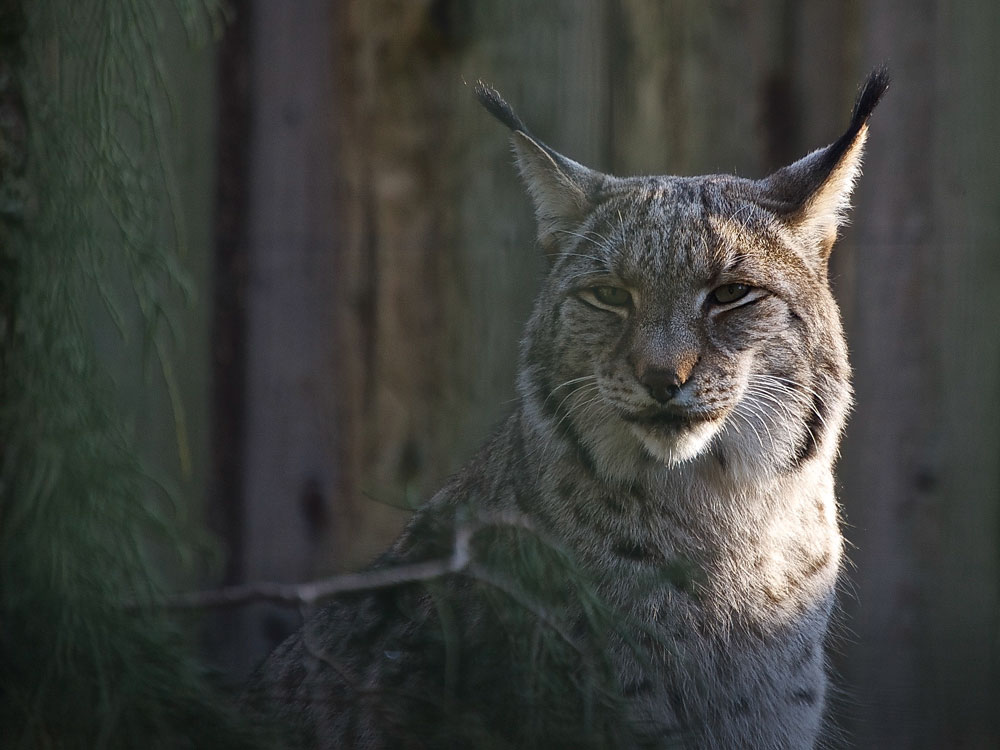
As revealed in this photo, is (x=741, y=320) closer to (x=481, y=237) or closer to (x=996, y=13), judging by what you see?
(x=481, y=237)

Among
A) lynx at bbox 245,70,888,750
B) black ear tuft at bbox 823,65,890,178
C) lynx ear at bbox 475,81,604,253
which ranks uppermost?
black ear tuft at bbox 823,65,890,178

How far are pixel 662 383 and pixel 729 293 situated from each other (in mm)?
363

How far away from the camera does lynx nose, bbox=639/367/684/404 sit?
8.65ft

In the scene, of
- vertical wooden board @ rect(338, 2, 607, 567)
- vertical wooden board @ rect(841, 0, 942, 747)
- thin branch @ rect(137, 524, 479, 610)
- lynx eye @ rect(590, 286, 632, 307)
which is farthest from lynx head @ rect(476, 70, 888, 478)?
thin branch @ rect(137, 524, 479, 610)

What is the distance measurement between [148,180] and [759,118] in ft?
8.58

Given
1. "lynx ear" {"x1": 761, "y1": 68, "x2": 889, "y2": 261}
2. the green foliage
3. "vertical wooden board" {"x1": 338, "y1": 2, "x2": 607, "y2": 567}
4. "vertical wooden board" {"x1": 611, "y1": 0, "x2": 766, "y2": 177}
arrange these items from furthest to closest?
"vertical wooden board" {"x1": 611, "y1": 0, "x2": 766, "y2": 177}
"vertical wooden board" {"x1": 338, "y1": 2, "x2": 607, "y2": 567}
"lynx ear" {"x1": 761, "y1": 68, "x2": 889, "y2": 261}
the green foliage

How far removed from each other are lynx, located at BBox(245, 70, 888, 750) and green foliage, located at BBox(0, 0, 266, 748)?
74 centimetres

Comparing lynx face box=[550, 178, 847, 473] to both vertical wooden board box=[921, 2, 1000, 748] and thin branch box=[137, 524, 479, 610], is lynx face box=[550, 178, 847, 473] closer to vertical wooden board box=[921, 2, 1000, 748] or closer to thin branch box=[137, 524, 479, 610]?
vertical wooden board box=[921, 2, 1000, 748]

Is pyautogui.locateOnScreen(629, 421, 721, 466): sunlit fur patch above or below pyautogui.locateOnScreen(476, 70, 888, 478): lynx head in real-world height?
below

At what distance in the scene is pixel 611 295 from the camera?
2951 millimetres

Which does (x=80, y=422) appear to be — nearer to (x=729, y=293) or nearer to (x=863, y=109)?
(x=729, y=293)

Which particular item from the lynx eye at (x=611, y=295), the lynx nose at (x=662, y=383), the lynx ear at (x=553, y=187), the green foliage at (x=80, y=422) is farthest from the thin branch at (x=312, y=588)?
the lynx ear at (x=553, y=187)

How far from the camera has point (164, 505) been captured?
12.3ft

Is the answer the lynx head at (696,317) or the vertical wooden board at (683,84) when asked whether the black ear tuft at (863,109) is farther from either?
the vertical wooden board at (683,84)
